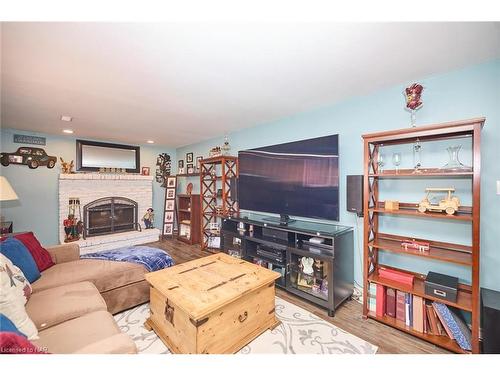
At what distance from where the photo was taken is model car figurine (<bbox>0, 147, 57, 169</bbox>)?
11.8 feet

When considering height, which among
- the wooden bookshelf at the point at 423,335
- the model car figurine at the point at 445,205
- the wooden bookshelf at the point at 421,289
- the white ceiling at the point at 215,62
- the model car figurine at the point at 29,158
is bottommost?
the wooden bookshelf at the point at 423,335

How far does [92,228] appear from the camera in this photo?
4.36 metres

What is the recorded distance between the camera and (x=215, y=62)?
5.58ft

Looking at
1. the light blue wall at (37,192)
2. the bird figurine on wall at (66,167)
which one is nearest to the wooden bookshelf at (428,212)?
the bird figurine on wall at (66,167)

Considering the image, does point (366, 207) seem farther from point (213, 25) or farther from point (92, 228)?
point (92, 228)

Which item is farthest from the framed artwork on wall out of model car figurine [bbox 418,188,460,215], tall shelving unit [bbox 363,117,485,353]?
model car figurine [bbox 418,188,460,215]

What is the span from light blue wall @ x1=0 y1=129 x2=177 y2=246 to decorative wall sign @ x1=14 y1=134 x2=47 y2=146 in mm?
58

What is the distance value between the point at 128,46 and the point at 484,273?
3.30 m

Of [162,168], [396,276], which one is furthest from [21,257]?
[162,168]

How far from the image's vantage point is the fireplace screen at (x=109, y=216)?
4348 mm

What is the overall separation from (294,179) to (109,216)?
419cm

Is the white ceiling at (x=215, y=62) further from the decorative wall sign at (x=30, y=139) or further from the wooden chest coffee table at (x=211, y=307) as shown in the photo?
the wooden chest coffee table at (x=211, y=307)

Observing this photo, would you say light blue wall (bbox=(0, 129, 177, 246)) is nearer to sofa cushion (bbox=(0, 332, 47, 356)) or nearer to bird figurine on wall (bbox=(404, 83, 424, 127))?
sofa cushion (bbox=(0, 332, 47, 356))

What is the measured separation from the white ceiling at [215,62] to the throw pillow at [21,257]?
1.50m
